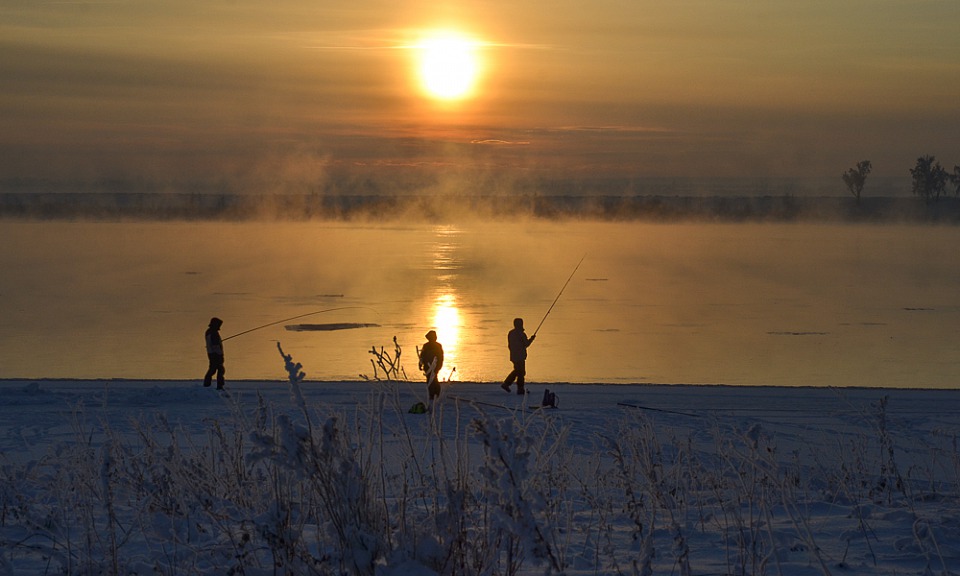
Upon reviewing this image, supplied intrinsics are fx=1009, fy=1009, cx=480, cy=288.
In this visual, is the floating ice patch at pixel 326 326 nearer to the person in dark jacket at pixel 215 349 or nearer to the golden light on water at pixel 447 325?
the golden light on water at pixel 447 325

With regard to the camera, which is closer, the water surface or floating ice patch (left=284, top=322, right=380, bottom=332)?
the water surface

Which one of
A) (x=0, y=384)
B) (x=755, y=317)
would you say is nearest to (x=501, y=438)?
(x=0, y=384)

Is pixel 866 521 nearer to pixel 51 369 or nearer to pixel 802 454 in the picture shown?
pixel 802 454

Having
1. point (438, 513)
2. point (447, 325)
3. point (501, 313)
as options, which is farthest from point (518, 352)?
point (501, 313)

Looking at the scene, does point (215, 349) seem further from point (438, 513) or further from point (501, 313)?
point (501, 313)

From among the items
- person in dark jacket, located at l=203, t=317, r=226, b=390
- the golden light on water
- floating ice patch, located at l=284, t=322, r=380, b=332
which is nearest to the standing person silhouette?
the golden light on water

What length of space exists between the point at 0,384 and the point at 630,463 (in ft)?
41.2

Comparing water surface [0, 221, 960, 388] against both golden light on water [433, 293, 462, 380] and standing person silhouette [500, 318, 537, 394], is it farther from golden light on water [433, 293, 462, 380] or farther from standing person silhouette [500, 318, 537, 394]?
standing person silhouette [500, 318, 537, 394]

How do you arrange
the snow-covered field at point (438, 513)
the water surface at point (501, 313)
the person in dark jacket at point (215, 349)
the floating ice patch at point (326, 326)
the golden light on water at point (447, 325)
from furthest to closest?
the floating ice patch at point (326, 326), the water surface at point (501, 313), the golden light on water at point (447, 325), the person in dark jacket at point (215, 349), the snow-covered field at point (438, 513)

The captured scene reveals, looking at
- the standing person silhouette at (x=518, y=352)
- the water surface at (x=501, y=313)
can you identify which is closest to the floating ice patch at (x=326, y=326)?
the water surface at (x=501, y=313)

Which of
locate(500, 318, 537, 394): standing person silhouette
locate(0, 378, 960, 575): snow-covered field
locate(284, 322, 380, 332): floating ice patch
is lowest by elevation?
locate(0, 378, 960, 575): snow-covered field

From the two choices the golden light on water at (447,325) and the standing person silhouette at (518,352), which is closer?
the standing person silhouette at (518,352)

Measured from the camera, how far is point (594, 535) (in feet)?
18.4

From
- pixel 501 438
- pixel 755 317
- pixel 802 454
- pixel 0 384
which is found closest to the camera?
pixel 501 438
